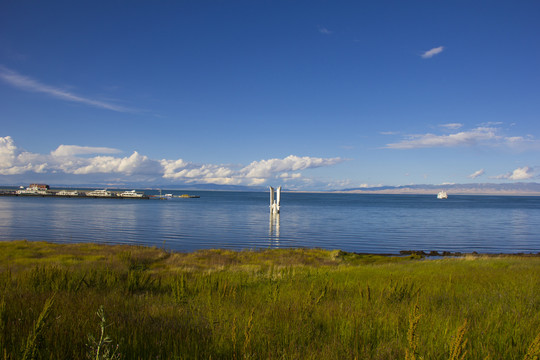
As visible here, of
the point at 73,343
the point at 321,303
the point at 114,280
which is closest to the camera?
the point at 73,343

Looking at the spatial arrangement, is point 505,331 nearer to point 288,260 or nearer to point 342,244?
point 288,260

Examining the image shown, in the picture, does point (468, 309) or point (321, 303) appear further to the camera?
point (321, 303)

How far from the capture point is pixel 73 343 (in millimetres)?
4074

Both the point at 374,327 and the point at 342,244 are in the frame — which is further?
the point at 342,244

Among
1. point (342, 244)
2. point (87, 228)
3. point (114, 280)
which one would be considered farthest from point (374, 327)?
point (87, 228)

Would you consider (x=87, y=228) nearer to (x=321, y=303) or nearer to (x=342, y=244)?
(x=342, y=244)

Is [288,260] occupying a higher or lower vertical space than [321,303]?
lower

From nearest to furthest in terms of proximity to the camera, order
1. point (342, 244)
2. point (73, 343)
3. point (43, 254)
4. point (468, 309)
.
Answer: point (73, 343) → point (468, 309) → point (43, 254) → point (342, 244)

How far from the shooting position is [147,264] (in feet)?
68.1

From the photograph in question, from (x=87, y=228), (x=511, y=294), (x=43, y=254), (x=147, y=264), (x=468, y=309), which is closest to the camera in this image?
(x=468, y=309)

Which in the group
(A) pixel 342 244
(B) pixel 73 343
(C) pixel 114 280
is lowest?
(A) pixel 342 244

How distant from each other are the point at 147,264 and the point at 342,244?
22.0 metres

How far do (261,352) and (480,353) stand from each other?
2866 millimetres

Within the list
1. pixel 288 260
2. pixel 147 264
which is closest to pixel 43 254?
pixel 147 264
